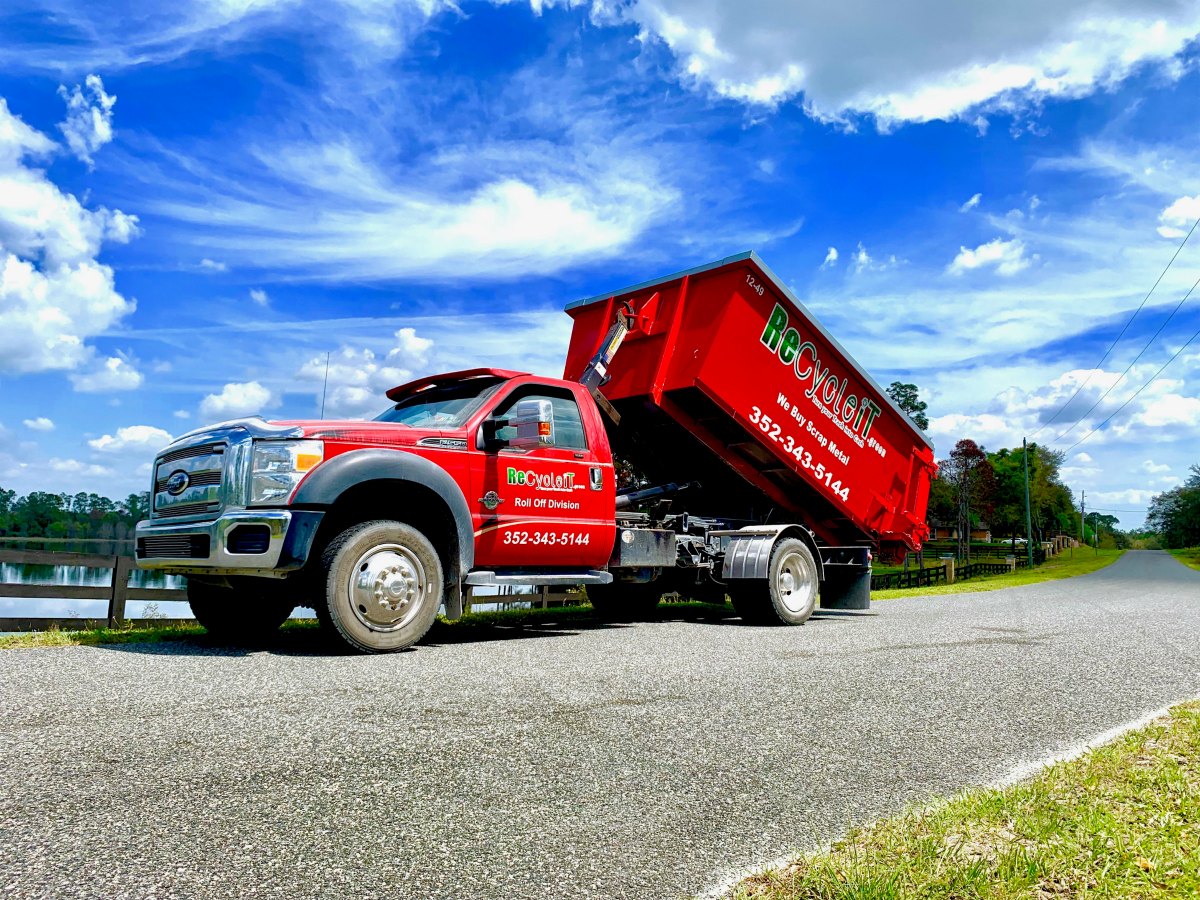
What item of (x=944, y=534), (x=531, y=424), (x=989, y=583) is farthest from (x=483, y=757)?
(x=944, y=534)

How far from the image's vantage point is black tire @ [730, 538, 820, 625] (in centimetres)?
967

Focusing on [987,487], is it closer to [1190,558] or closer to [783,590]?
[1190,558]

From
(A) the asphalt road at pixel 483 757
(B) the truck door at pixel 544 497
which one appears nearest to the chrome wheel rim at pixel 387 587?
(A) the asphalt road at pixel 483 757

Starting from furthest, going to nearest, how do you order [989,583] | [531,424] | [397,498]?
[989,583]
[531,424]
[397,498]

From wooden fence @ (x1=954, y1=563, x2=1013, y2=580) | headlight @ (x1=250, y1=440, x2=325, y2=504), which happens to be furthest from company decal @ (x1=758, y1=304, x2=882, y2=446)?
wooden fence @ (x1=954, y1=563, x2=1013, y2=580)

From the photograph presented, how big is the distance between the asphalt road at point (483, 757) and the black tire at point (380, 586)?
0.28 meters

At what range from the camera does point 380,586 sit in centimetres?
646

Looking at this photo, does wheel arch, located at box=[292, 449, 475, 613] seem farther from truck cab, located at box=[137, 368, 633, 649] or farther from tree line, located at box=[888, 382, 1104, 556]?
tree line, located at box=[888, 382, 1104, 556]

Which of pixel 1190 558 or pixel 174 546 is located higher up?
pixel 174 546

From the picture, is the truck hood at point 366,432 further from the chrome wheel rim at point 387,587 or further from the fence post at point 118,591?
the fence post at point 118,591

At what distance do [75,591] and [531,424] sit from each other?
6218 mm

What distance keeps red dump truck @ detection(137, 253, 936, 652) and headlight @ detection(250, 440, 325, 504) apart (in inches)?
0.6

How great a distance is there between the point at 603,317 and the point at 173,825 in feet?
26.3

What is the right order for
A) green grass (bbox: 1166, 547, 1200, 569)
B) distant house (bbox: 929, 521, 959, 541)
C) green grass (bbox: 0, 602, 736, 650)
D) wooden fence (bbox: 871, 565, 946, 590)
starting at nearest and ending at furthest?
green grass (bbox: 0, 602, 736, 650) < wooden fence (bbox: 871, 565, 946, 590) < green grass (bbox: 1166, 547, 1200, 569) < distant house (bbox: 929, 521, 959, 541)
